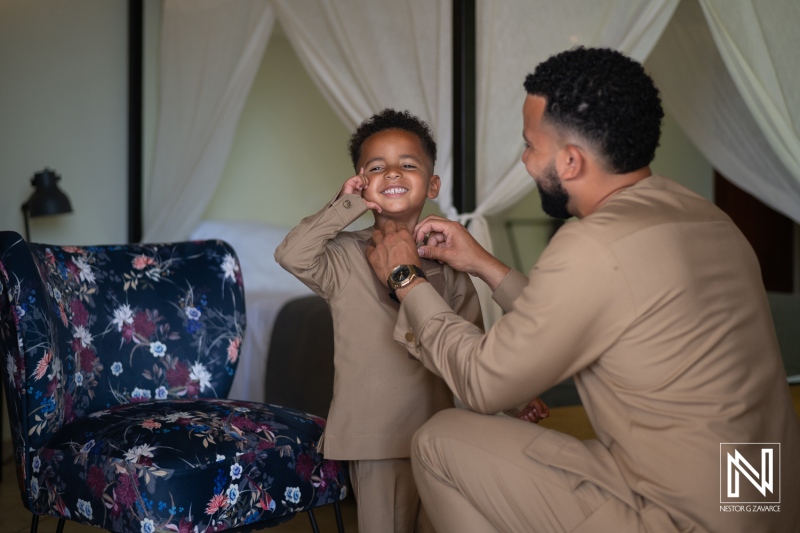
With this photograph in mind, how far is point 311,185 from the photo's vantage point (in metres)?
4.61

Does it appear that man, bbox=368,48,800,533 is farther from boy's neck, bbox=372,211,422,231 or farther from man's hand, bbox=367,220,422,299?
boy's neck, bbox=372,211,422,231

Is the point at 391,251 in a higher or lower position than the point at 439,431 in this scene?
higher

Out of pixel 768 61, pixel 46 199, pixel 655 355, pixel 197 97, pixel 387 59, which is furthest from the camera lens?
pixel 197 97

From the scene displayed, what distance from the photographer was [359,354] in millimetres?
1818

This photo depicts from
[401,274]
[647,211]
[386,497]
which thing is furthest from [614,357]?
[386,497]

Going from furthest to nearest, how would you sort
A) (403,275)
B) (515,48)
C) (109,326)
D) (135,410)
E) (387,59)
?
(387,59)
(515,48)
(109,326)
(135,410)
(403,275)

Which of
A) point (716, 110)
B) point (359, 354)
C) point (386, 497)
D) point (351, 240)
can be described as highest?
point (716, 110)


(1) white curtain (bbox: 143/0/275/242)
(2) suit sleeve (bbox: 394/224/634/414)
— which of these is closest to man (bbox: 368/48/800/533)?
(2) suit sleeve (bbox: 394/224/634/414)

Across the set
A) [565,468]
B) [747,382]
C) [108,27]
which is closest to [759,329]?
[747,382]

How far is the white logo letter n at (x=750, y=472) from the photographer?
1303mm

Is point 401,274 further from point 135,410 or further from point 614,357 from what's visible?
point 135,410

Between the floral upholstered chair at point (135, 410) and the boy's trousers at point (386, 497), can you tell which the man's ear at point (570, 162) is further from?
the floral upholstered chair at point (135, 410)

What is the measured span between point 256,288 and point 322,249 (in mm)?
2230

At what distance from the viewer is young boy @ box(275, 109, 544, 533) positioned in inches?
69.9
